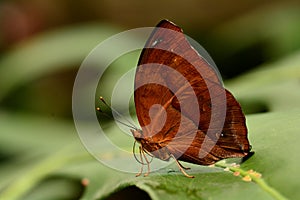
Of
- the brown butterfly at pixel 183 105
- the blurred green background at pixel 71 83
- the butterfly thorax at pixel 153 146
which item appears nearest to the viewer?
the brown butterfly at pixel 183 105

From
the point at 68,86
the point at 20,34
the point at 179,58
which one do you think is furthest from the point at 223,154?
the point at 68,86

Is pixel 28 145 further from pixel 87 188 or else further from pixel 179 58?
pixel 179 58

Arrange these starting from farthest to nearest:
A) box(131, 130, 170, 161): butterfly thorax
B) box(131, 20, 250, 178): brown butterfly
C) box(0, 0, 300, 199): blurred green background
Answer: box(0, 0, 300, 199): blurred green background < box(131, 130, 170, 161): butterfly thorax < box(131, 20, 250, 178): brown butterfly

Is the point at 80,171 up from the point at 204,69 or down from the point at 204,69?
down

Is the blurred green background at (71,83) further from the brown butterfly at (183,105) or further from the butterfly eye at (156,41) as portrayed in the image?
the butterfly eye at (156,41)

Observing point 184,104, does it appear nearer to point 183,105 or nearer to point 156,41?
point 183,105

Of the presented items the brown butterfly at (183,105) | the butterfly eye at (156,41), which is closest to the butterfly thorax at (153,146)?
the brown butterfly at (183,105)

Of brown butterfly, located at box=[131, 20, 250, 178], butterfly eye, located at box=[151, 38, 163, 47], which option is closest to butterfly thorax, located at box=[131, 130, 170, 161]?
brown butterfly, located at box=[131, 20, 250, 178]

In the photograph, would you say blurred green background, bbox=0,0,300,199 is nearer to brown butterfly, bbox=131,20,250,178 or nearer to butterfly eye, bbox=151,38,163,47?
brown butterfly, bbox=131,20,250,178
